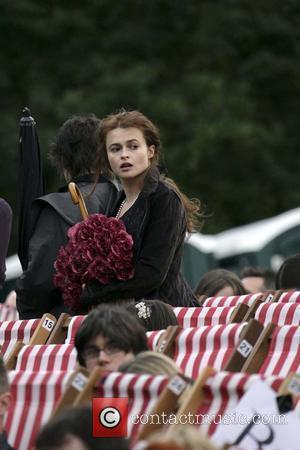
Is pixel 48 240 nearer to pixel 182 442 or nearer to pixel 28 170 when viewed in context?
pixel 28 170

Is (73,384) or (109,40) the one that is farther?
(109,40)

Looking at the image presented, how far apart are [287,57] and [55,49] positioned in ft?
14.6

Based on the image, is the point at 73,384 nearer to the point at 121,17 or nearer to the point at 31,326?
the point at 31,326

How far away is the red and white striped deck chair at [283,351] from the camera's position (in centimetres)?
704

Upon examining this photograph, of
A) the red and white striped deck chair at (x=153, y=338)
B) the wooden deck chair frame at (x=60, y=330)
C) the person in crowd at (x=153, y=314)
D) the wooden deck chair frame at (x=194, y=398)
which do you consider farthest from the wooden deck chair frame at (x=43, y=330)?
the wooden deck chair frame at (x=194, y=398)

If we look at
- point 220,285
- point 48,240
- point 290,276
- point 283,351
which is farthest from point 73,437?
point 220,285

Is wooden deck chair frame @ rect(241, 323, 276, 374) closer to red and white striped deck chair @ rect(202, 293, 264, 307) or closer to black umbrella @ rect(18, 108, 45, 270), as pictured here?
red and white striped deck chair @ rect(202, 293, 264, 307)

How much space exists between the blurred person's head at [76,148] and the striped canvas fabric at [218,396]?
2774 mm

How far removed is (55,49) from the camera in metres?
32.7

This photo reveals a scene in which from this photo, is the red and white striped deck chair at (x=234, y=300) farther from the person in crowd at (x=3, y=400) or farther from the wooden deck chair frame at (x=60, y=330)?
the person in crowd at (x=3, y=400)

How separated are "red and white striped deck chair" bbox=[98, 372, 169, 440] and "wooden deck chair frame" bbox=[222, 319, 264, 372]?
2.50ft

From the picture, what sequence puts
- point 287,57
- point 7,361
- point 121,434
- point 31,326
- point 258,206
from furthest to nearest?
point 287,57
point 258,206
point 31,326
point 7,361
point 121,434

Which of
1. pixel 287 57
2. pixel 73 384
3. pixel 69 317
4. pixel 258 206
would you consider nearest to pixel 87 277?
pixel 69 317

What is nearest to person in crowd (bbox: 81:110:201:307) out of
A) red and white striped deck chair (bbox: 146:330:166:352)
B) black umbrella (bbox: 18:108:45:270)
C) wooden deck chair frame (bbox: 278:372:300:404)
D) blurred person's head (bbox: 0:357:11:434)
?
red and white striped deck chair (bbox: 146:330:166:352)
